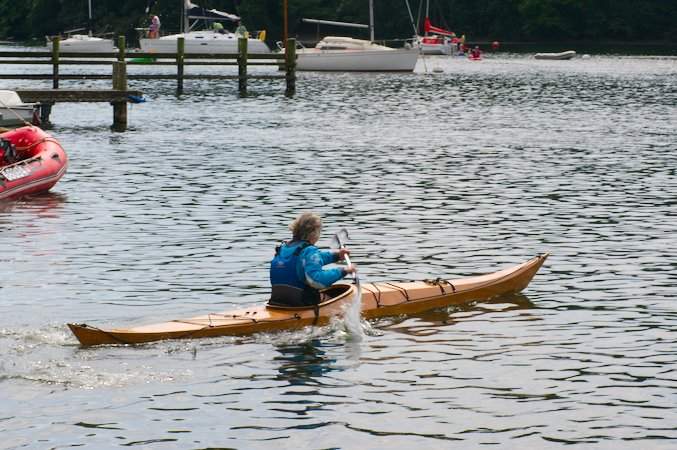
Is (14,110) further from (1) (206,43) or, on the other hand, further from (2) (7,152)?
(1) (206,43)

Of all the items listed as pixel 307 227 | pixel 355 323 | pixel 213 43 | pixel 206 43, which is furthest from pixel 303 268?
pixel 213 43

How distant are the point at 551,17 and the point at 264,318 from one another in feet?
365

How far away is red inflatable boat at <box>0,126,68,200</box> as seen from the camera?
907 inches

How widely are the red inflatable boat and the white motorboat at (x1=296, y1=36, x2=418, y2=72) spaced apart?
178 feet

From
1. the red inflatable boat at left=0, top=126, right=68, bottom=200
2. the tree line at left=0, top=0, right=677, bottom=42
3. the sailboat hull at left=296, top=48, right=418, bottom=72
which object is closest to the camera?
the red inflatable boat at left=0, top=126, right=68, bottom=200

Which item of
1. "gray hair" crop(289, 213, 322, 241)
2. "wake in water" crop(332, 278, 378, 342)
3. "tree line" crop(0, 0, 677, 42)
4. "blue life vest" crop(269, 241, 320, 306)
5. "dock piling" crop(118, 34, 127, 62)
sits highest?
"tree line" crop(0, 0, 677, 42)

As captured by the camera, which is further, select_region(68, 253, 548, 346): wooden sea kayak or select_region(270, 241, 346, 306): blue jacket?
select_region(270, 241, 346, 306): blue jacket

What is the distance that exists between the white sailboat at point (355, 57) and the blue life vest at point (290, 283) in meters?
65.3

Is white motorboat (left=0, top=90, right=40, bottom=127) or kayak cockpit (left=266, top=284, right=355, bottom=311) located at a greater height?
white motorboat (left=0, top=90, right=40, bottom=127)

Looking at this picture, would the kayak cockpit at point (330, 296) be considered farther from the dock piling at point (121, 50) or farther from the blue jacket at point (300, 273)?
the dock piling at point (121, 50)

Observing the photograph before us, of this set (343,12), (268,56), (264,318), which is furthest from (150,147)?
(343,12)

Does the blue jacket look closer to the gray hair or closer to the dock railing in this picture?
the gray hair

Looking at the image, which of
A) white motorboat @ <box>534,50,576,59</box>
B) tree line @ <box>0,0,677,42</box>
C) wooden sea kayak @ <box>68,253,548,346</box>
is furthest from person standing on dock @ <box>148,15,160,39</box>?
wooden sea kayak @ <box>68,253,548,346</box>

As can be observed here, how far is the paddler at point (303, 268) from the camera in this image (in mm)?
12992
